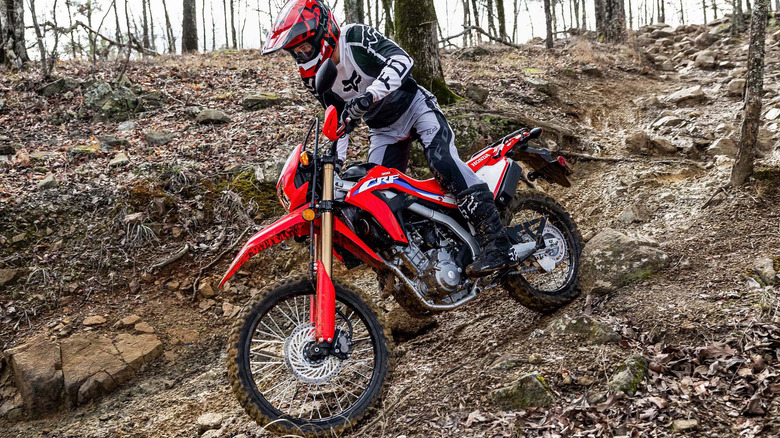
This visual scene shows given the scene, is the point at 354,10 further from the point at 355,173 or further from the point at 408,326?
the point at 355,173

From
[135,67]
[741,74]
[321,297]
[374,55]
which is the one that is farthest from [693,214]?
[135,67]

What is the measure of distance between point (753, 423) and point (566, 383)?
890mm

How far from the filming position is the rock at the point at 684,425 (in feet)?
7.97

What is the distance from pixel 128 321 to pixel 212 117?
399 cm

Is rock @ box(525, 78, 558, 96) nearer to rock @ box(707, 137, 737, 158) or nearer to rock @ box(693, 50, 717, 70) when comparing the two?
rock @ box(707, 137, 737, 158)

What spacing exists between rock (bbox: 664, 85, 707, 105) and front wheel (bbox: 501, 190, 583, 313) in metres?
6.06

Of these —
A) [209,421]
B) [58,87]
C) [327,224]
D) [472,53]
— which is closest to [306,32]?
[327,224]

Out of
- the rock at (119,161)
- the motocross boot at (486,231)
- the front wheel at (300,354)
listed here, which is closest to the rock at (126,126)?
the rock at (119,161)

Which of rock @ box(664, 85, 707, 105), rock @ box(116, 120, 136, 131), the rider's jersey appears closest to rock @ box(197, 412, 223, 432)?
the rider's jersey

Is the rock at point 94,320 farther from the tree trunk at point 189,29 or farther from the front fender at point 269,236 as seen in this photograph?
the tree trunk at point 189,29

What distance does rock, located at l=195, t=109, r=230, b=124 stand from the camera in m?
8.06

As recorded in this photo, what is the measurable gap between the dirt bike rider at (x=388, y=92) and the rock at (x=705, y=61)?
36.7 ft

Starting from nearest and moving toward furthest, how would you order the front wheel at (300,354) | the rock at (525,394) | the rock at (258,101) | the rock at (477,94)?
the rock at (525,394) → the front wheel at (300,354) → the rock at (477,94) → the rock at (258,101)

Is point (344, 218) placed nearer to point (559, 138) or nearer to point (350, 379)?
point (350, 379)
